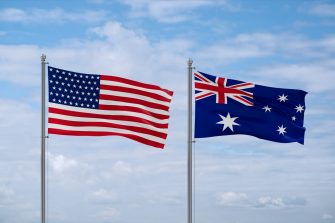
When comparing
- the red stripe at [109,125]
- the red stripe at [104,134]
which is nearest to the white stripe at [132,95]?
the red stripe at [109,125]

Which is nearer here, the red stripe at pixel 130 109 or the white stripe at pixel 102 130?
the white stripe at pixel 102 130

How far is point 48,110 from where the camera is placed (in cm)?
2897

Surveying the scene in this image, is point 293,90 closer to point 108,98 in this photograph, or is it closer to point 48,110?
point 108,98

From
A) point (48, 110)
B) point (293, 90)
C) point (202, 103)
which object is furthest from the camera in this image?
point (293, 90)

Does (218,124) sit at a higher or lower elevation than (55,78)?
lower

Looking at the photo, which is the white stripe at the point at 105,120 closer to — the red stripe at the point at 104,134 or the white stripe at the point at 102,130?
the white stripe at the point at 102,130

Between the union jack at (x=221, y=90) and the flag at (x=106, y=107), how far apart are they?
5.50 feet

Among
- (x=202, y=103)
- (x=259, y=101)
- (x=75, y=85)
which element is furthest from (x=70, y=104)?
(x=259, y=101)

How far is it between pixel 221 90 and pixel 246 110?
1583mm

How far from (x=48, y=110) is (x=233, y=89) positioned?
28.7 ft

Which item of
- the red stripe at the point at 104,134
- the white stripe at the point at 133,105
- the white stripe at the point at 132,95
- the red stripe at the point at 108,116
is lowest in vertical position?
the red stripe at the point at 104,134

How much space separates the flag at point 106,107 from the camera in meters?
29.1

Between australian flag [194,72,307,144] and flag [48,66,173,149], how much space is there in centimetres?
191

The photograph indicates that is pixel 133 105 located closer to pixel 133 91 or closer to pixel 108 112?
pixel 133 91
